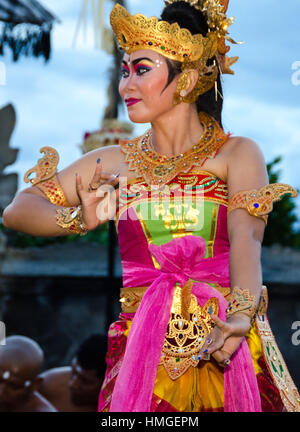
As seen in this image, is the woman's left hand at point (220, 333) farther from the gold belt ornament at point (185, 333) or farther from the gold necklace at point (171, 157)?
the gold necklace at point (171, 157)

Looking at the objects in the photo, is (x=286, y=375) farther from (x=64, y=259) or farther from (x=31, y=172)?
(x=64, y=259)

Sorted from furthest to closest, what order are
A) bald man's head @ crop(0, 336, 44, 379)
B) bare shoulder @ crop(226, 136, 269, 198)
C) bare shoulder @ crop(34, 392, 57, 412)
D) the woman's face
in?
bald man's head @ crop(0, 336, 44, 379) → bare shoulder @ crop(34, 392, 57, 412) → the woman's face → bare shoulder @ crop(226, 136, 269, 198)

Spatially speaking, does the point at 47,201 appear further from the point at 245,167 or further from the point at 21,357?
the point at 21,357

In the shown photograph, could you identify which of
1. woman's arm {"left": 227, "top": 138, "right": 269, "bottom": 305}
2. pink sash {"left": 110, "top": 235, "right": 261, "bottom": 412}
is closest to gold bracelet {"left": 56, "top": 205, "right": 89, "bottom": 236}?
pink sash {"left": 110, "top": 235, "right": 261, "bottom": 412}

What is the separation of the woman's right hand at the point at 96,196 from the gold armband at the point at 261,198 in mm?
474

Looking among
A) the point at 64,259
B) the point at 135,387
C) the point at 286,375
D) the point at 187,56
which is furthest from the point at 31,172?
the point at 64,259

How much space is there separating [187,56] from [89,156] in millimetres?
605

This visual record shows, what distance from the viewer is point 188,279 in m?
2.54

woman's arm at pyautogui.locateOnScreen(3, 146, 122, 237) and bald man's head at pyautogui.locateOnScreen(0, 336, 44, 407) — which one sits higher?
woman's arm at pyautogui.locateOnScreen(3, 146, 122, 237)

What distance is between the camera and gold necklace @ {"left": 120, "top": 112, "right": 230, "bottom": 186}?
2654 millimetres

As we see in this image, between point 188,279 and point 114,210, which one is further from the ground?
point 114,210

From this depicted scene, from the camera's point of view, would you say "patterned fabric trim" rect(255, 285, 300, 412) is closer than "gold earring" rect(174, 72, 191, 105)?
Yes

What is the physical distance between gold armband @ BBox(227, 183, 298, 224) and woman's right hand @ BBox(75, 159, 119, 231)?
1.55ft

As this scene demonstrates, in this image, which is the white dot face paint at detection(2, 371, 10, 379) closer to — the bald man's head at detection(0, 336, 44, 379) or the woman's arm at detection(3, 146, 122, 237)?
the bald man's head at detection(0, 336, 44, 379)
